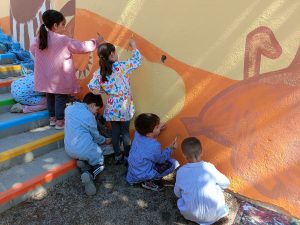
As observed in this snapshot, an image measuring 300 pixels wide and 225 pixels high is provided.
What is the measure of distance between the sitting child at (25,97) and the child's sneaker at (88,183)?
138cm

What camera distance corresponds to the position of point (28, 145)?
3.38 m

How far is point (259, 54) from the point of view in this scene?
269 centimetres

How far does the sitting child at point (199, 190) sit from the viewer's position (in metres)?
2.60

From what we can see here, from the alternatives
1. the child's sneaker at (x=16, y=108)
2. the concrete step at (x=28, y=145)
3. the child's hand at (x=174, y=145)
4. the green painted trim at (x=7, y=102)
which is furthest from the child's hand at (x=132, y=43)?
the green painted trim at (x=7, y=102)

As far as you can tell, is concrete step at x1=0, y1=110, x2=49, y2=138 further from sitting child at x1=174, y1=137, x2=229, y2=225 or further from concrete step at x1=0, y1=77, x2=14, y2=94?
sitting child at x1=174, y1=137, x2=229, y2=225

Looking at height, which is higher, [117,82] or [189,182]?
[117,82]

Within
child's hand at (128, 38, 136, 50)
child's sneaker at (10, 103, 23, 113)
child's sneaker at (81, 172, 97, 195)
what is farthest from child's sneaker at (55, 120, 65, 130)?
child's hand at (128, 38, 136, 50)

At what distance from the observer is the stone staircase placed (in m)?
2.96

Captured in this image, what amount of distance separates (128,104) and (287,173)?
177 centimetres

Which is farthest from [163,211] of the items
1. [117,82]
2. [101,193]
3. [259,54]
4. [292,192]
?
[259,54]

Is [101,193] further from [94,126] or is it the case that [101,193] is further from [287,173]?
[287,173]

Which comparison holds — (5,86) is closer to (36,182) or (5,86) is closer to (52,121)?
(52,121)

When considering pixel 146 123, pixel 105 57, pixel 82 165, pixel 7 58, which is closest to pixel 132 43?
pixel 105 57

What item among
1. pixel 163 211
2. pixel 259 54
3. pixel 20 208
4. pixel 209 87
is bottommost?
pixel 20 208
